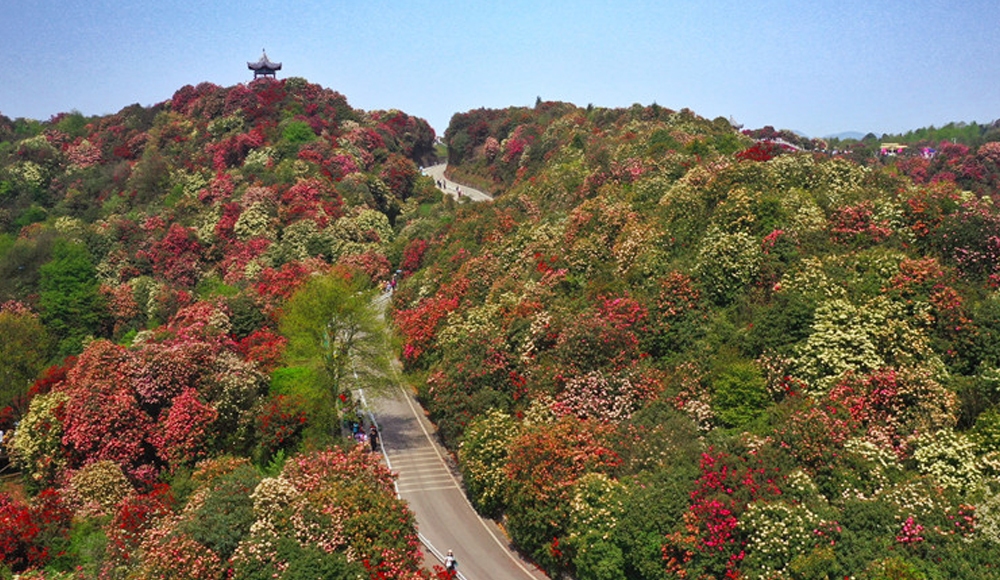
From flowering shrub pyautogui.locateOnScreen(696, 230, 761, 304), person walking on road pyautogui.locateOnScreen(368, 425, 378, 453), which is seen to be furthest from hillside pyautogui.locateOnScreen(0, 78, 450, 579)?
flowering shrub pyautogui.locateOnScreen(696, 230, 761, 304)

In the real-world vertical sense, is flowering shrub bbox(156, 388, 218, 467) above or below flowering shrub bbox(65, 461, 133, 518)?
above

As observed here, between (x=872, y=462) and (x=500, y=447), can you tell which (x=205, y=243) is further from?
(x=872, y=462)

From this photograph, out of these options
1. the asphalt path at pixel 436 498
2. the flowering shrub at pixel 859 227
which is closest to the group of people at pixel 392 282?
the asphalt path at pixel 436 498

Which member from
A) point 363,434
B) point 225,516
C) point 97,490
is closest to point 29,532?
point 97,490

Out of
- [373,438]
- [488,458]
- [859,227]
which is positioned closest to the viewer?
[488,458]

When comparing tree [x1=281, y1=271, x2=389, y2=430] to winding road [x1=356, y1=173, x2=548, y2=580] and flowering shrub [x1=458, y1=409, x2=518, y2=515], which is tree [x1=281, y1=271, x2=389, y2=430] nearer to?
winding road [x1=356, y1=173, x2=548, y2=580]

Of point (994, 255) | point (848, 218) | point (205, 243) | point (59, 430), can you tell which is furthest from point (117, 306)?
point (994, 255)

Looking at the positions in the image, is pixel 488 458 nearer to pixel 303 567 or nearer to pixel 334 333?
pixel 303 567
